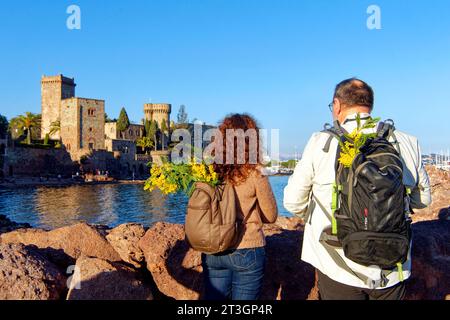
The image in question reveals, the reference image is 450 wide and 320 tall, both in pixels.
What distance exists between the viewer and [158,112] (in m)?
83.9

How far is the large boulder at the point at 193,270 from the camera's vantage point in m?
4.13

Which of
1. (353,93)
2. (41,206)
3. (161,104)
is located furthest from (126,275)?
(161,104)

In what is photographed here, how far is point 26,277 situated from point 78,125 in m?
60.6

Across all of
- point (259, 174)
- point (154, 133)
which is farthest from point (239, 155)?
point (154, 133)

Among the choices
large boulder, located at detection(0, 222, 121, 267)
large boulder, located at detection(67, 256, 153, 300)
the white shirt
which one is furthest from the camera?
large boulder, located at detection(0, 222, 121, 267)

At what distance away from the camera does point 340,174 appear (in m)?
2.50

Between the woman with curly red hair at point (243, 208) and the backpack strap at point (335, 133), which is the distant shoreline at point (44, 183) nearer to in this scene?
the woman with curly red hair at point (243, 208)

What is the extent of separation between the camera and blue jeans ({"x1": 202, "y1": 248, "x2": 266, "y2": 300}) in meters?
3.07

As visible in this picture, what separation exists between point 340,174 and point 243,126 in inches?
35.3

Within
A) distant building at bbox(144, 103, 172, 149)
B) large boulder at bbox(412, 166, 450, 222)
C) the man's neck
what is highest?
distant building at bbox(144, 103, 172, 149)

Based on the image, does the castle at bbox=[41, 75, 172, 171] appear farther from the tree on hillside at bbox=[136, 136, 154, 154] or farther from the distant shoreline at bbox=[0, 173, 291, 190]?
the distant shoreline at bbox=[0, 173, 291, 190]

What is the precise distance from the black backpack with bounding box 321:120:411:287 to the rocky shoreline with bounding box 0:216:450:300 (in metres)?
1.77

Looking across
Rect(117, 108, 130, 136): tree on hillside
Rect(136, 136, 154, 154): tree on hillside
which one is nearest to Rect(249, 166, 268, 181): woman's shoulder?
Rect(117, 108, 130, 136): tree on hillside
